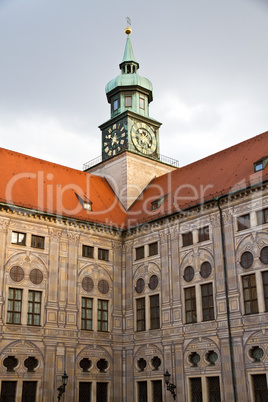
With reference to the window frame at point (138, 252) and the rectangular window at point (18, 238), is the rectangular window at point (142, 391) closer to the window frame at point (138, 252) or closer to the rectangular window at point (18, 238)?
the window frame at point (138, 252)

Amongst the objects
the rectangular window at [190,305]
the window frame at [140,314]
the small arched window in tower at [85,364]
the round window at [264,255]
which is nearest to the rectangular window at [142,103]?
the window frame at [140,314]

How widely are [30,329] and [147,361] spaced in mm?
7792

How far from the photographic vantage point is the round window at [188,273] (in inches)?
1304

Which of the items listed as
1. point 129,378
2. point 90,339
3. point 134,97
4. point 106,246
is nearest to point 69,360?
point 90,339

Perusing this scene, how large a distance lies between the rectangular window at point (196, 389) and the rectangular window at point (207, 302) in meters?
3.57

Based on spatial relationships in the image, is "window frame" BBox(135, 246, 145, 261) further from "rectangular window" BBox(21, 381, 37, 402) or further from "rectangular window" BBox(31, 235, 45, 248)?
"rectangular window" BBox(21, 381, 37, 402)

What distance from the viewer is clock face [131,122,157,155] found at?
46578mm

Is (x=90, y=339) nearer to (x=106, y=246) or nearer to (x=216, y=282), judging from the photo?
(x=106, y=246)

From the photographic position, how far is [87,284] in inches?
1407

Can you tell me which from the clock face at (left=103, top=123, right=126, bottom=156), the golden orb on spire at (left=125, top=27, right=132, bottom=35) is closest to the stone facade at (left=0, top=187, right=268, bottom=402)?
the clock face at (left=103, top=123, right=126, bottom=156)

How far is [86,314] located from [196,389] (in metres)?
8.75

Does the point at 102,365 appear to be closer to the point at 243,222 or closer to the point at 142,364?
the point at 142,364

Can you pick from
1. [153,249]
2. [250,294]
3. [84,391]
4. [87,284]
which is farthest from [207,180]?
[84,391]

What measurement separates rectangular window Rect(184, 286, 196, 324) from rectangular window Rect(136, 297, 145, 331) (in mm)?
3922
